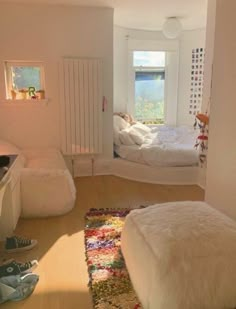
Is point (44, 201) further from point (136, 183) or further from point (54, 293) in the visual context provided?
point (136, 183)

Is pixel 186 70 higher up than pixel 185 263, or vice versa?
pixel 186 70

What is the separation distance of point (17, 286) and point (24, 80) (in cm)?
328

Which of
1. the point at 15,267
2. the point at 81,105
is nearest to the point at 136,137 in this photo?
the point at 81,105

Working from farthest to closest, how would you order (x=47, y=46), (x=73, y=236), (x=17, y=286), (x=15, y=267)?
(x=47, y=46) < (x=73, y=236) < (x=15, y=267) < (x=17, y=286)

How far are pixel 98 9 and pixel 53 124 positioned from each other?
1.72m

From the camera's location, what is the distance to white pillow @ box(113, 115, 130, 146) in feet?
16.2

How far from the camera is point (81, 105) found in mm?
4539

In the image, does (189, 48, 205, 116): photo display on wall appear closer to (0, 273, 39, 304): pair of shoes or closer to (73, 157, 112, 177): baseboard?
(73, 157, 112, 177): baseboard

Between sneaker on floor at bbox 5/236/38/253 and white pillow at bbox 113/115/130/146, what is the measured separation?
254cm

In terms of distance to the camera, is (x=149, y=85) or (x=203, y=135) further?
(x=149, y=85)

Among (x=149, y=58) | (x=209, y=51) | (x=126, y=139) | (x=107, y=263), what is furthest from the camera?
(x=149, y=58)

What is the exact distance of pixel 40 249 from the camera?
8.68ft

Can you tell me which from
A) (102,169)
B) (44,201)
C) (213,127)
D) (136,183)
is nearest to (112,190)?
(136,183)

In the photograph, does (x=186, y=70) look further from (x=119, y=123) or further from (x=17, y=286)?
(x=17, y=286)
